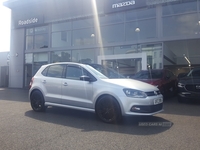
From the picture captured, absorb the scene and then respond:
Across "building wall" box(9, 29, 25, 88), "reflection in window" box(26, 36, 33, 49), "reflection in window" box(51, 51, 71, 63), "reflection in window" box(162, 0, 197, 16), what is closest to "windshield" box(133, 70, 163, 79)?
"reflection in window" box(162, 0, 197, 16)

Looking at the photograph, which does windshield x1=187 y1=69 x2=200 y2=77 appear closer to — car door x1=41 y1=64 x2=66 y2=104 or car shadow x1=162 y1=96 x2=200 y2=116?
car shadow x1=162 y1=96 x2=200 y2=116

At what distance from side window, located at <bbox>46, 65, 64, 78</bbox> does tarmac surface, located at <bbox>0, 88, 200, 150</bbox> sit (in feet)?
4.31

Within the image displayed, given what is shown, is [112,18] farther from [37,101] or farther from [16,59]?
[16,59]

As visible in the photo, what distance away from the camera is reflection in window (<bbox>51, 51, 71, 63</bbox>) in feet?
54.1

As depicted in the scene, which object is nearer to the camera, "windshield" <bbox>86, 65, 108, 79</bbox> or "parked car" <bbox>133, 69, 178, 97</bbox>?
"windshield" <bbox>86, 65, 108, 79</bbox>

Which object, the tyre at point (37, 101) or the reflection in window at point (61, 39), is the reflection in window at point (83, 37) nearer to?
the reflection in window at point (61, 39)

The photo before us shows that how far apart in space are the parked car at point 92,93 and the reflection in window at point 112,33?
845cm

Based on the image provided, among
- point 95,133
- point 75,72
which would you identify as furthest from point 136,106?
point 75,72

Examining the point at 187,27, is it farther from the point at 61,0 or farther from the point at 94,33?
the point at 61,0

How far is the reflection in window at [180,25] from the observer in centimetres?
1238

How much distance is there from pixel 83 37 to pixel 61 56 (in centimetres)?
251

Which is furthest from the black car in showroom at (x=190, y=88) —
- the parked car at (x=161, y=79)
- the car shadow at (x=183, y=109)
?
the parked car at (x=161, y=79)

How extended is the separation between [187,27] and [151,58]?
111 inches

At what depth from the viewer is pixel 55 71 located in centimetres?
673
